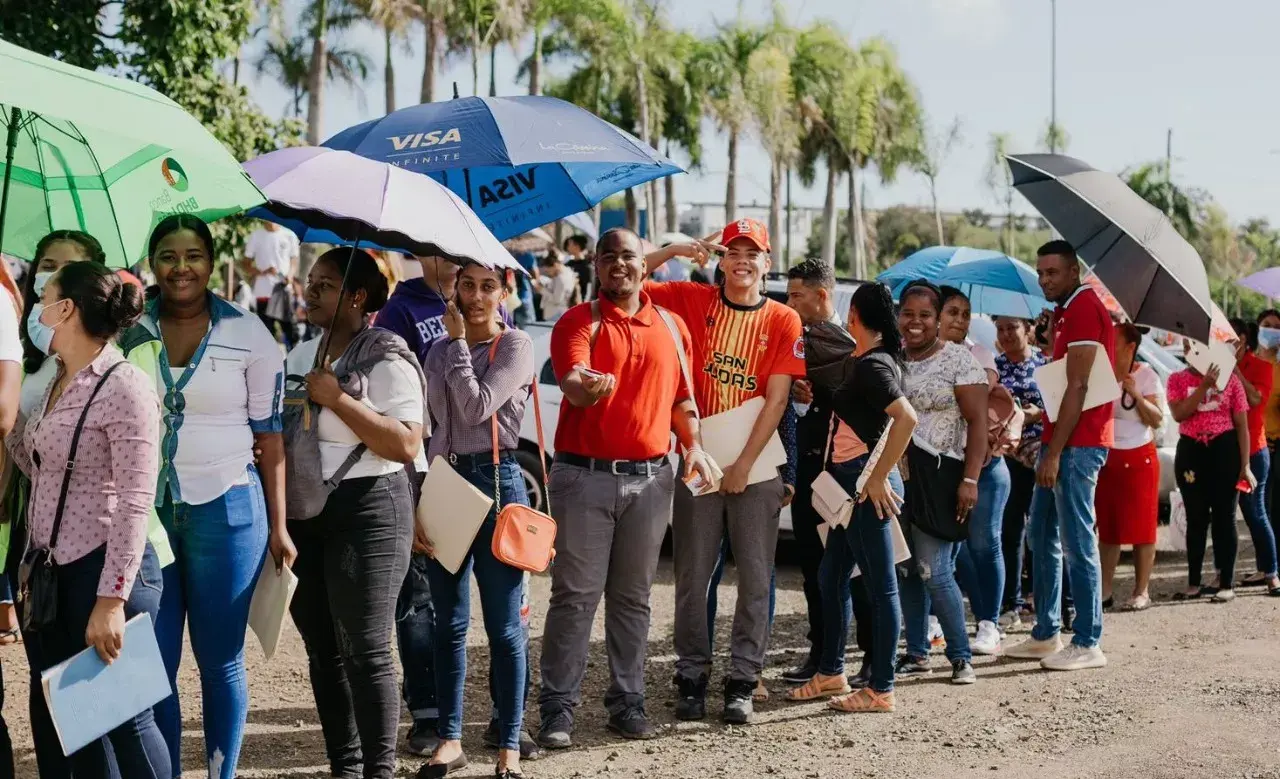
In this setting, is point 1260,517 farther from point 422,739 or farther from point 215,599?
point 215,599

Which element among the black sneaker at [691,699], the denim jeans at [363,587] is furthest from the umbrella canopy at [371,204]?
the black sneaker at [691,699]

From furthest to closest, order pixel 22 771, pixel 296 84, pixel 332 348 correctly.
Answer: pixel 296 84, pixel 22 771, pixel 332 348

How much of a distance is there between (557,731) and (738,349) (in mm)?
1821

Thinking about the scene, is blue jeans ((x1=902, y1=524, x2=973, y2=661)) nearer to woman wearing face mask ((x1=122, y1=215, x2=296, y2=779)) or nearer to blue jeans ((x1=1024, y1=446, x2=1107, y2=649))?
blue jeans ((x1=1024, y1=446, x2=1107, y2=649))

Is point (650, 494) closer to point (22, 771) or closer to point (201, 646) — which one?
point (201, 646)

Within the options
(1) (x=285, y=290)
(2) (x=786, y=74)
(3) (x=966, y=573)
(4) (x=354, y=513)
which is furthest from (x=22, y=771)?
(2) (x=786, y=74)

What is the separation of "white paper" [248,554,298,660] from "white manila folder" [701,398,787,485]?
220 cm

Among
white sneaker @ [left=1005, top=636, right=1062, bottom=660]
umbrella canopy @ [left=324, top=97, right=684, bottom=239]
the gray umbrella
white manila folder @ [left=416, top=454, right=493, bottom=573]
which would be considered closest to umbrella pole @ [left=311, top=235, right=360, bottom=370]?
white manila folder @ [left=416, top=454, right=493, bottom=573]

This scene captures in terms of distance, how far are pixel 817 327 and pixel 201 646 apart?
314 centimetres

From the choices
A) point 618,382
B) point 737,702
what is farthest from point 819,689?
point 618,382

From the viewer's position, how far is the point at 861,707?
21.3 ft

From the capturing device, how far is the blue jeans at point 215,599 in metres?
4.43

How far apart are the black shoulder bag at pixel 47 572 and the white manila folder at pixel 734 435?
2.95 meters

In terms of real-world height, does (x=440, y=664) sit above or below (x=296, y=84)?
below
